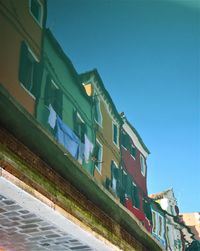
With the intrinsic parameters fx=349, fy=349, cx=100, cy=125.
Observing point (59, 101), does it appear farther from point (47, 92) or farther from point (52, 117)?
point (47, 92)

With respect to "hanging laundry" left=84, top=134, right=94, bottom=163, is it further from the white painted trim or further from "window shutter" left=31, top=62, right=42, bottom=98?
"window shutter" left=31, top=62, right=42, bottom=98

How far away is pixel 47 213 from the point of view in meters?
5.42

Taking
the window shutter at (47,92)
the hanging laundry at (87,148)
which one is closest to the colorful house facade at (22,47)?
the window shutter at (47,92)

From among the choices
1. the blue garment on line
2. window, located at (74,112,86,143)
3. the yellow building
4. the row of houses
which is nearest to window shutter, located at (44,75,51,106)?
the row of houses

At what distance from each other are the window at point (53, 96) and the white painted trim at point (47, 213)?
6.79ft

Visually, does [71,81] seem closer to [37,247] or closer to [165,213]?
[37,247]

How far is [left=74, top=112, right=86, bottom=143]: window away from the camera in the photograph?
7.83 metres

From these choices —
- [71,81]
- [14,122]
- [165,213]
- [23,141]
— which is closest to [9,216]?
[23,141]

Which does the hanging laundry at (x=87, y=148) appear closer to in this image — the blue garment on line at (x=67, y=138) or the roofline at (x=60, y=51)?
the blue garment on line at (x=67, y=138)

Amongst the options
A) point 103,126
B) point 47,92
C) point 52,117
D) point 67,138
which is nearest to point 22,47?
point 47,92

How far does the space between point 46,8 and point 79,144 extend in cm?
299

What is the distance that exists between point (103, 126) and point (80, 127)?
6.14 feet

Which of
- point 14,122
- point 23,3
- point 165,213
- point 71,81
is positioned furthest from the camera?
point 165,213

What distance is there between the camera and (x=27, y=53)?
238 inches
